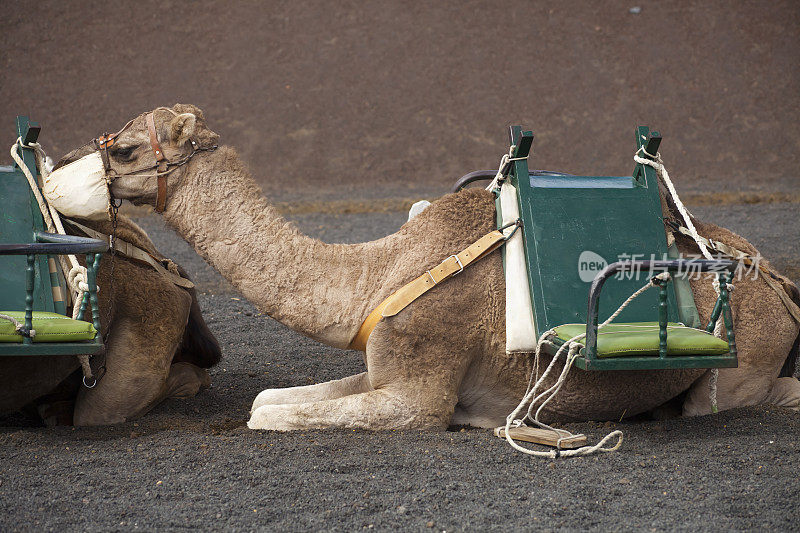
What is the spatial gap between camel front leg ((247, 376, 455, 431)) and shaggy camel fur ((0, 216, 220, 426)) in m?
0.78

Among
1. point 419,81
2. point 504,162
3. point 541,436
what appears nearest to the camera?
point 541,436

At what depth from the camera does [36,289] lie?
400cm

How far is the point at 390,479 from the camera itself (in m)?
3.38

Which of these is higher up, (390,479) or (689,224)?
(689,224)

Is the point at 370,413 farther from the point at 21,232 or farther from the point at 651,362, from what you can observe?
the point at 21,232

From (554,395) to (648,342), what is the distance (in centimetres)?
52

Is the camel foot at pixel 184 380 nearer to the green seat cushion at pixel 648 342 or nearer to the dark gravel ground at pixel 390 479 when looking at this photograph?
the dark gravel ground at pixel 390 479

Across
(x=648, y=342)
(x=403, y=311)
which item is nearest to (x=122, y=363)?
(x=403, y=311)

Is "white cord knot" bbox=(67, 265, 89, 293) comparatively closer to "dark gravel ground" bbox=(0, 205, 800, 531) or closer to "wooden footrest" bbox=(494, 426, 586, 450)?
"dark gravel ground" bbox=(0, 205, 800, 531)

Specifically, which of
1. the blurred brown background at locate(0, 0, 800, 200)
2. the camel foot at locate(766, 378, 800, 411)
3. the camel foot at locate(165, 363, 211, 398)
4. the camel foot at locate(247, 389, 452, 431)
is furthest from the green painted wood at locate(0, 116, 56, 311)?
the blurred brown background at locate(0, 0, 800, 200)

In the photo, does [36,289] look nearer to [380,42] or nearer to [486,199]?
[486,199]

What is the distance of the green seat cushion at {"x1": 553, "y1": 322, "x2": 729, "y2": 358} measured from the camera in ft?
11.5

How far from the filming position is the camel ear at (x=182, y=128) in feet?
13.0

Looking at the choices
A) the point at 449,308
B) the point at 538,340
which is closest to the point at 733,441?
the point at 538,340
